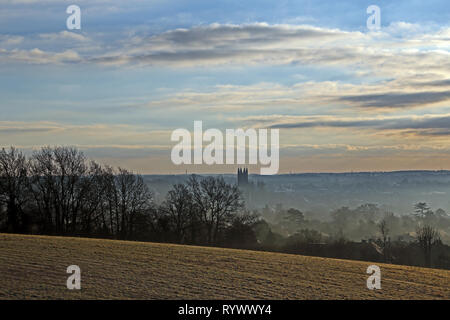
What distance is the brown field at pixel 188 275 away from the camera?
20.0 metres

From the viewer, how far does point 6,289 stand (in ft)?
62.3

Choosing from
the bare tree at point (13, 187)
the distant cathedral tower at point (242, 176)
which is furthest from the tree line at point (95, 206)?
the distant cathedral tower at point (242, 176)

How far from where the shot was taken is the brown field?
20.0 m

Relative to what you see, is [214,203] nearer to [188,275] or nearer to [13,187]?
[13,187]

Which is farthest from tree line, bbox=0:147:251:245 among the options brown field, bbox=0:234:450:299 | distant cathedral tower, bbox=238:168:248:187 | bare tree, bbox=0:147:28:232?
distant cathedral tower, bbox=238:168:248:187

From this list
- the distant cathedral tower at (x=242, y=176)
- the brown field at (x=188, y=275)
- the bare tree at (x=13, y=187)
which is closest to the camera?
the brown field at (x=188, y=275)

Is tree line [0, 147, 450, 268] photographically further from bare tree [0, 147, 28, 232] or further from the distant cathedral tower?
the distant cathedral tower

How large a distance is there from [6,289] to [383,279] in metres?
17.8

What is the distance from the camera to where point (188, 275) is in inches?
931

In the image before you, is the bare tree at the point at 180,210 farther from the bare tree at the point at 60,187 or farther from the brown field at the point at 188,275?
the brown field at the point at 188,275

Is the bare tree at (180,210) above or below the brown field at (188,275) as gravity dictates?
above

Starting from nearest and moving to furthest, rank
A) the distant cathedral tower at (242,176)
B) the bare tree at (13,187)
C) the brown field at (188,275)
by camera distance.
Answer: the brown field at (188,275), the bare tree at (13,187), the distant cathedral tower at (242,176)
